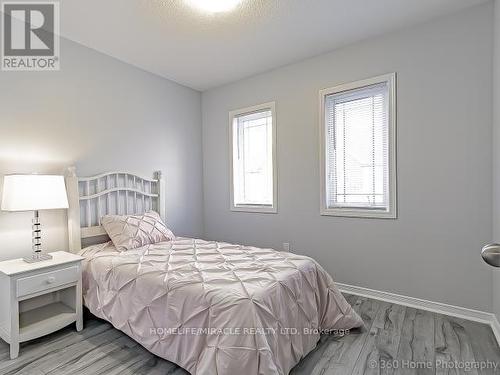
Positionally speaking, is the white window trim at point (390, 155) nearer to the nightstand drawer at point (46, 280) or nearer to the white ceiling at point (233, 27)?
the white ceiling at point (233, 27)

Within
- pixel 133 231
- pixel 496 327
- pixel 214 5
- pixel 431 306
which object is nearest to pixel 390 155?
pixel 431 306

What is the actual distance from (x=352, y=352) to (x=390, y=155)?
1742 mm

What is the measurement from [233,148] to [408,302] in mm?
2675

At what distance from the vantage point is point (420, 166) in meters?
2.48

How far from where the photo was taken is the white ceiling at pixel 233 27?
2.22 meters

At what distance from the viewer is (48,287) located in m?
2.04

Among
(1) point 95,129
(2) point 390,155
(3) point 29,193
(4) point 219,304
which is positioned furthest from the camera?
(1) point 95,129

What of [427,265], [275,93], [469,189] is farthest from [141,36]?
[427,265]

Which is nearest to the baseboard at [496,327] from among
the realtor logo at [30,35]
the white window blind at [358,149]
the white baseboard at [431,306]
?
the white baseboard at [431,306]

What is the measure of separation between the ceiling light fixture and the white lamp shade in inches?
71.3

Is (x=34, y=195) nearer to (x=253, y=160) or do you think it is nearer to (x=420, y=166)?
(x=253, y=160)

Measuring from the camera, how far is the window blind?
8.97 feet

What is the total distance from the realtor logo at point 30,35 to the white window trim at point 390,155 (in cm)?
259

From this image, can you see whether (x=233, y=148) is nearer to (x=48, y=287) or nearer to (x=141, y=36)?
(x=141, y=36)
